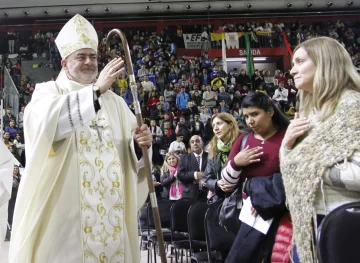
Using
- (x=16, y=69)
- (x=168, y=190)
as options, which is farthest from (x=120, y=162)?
(x=16, y=69)

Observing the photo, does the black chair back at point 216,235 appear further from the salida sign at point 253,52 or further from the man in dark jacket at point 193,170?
the salida sign at point 253,52

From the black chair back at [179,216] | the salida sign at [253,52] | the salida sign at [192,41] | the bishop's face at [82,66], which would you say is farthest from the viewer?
the salida sign at [192,41]

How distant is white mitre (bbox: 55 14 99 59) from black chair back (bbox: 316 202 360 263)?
2.19m

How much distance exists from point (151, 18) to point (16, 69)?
18.3 feet

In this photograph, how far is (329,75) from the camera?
2209 millimetres

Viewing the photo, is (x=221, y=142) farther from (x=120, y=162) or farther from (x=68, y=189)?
(x=68, y=189)

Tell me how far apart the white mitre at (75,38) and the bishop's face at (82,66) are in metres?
0.04

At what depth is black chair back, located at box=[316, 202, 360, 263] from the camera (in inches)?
63.1

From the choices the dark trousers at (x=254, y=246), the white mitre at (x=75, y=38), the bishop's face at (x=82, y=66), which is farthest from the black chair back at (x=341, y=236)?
the white mitre at (x=75, y=38)

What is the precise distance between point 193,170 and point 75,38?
3.58 metres

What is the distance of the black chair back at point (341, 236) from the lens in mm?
1603

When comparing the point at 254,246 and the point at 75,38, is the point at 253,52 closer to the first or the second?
the point at 75,38

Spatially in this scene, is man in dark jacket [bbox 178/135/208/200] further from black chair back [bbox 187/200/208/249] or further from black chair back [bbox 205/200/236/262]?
black chair back [bbox 205/200/236/262]

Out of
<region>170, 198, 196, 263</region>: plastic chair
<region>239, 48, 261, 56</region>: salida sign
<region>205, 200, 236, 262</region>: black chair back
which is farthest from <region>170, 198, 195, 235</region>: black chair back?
<region>239, 48, 261, 56</region>: salida sign
